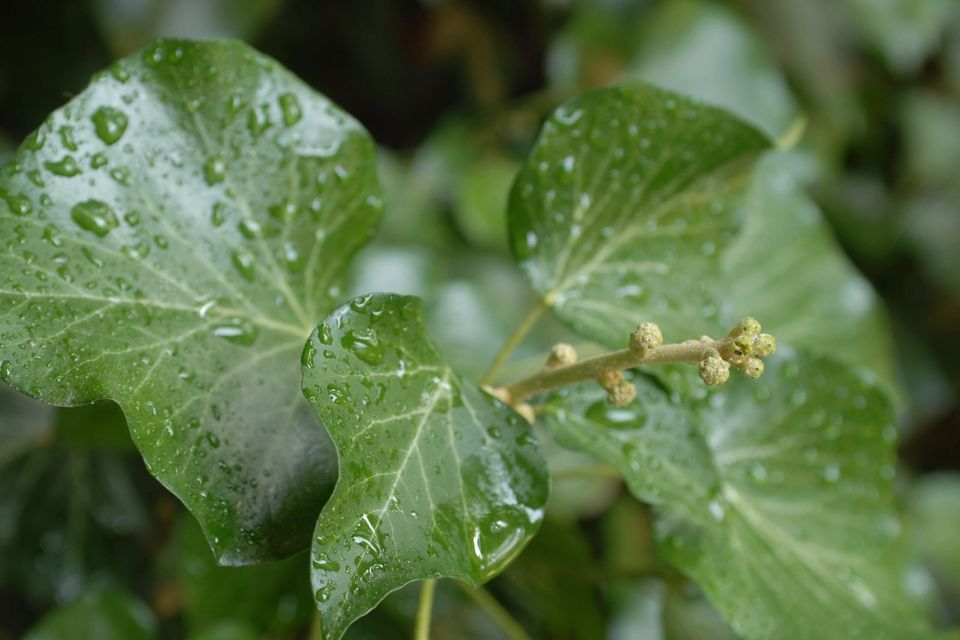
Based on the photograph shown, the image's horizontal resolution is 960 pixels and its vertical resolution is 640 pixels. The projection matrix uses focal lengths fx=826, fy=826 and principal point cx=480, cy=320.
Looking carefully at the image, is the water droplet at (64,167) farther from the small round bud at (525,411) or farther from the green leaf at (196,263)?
the small round bud at (525,411)

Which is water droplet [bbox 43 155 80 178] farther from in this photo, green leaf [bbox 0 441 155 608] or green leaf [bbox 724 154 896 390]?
green leaf [bbox 724 154 896 390]

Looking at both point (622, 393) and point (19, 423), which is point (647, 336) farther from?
point (19, 423)

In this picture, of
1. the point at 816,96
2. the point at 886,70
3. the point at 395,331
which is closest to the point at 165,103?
the point at 395,331

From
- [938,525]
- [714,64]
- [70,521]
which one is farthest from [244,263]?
[938,525]

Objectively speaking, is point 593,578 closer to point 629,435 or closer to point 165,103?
point 629,435

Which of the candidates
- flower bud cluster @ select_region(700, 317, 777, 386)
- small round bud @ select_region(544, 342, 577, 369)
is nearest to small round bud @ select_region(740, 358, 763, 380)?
flower bud cluster @ select_region(700, 317, 777, 386)

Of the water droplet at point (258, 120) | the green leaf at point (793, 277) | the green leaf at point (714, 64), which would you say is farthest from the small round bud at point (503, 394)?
the green leaf at point (714, 64)
